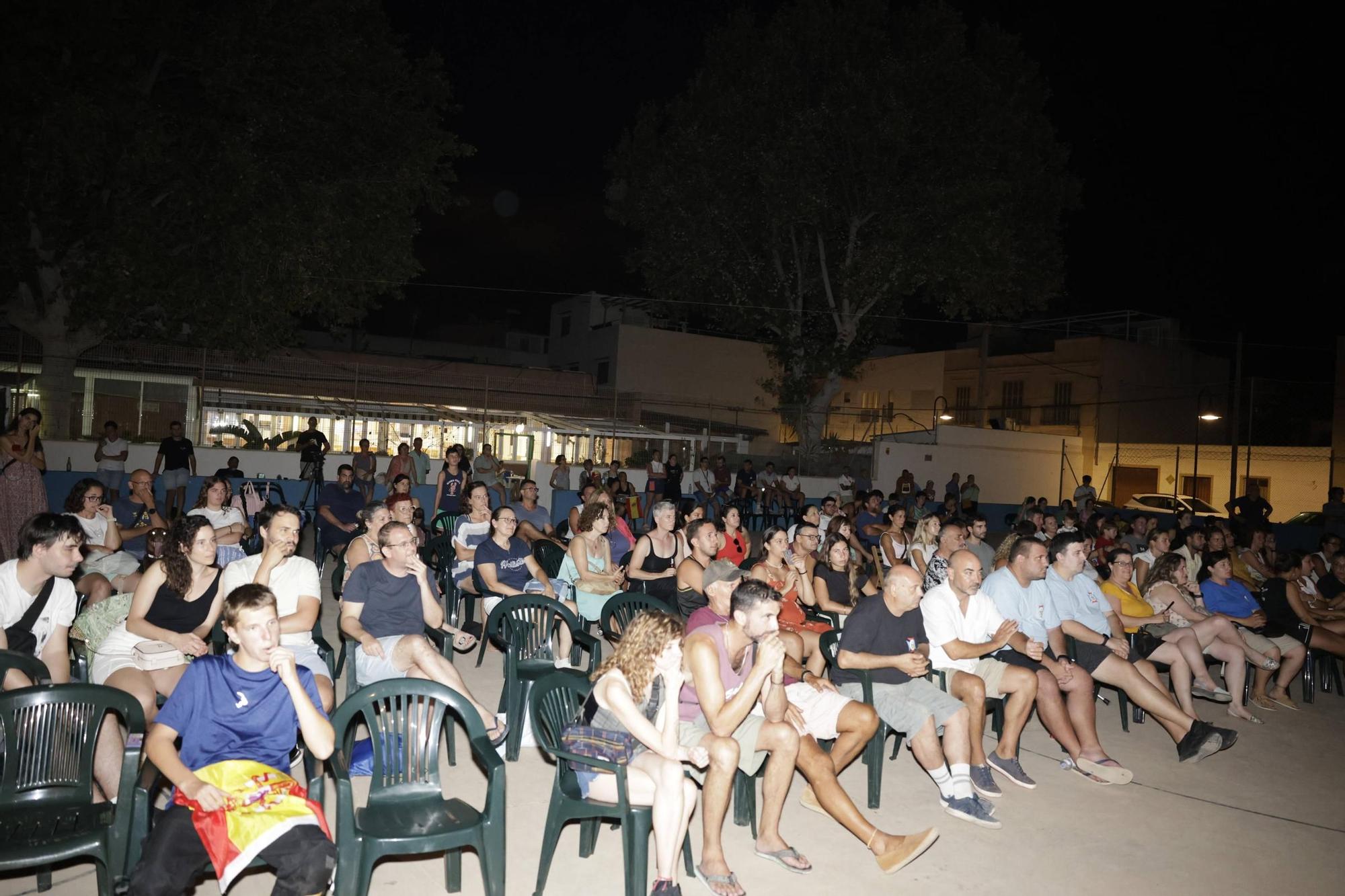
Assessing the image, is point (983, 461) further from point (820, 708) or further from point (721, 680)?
point (721, 680)

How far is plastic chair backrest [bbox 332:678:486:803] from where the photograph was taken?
3.32 m

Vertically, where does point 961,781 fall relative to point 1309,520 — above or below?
below

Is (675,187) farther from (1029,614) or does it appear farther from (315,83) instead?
(1029,614)

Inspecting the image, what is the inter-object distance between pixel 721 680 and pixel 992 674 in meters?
2.16

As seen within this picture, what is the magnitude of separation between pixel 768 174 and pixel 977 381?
16777mm

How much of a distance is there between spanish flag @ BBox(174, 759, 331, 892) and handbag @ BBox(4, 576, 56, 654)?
1.59 metres

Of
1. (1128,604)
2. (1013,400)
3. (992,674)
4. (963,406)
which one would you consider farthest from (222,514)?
(1013,400)

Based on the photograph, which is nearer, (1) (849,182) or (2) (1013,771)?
(2) (1013,771)

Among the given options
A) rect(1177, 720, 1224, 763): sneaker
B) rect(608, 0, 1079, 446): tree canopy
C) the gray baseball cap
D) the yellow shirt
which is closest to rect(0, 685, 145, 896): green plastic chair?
the gray baseball cap

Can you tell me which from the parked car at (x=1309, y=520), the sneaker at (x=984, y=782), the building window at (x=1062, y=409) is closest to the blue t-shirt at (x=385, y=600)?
the sneaker at (x=984, y=782)

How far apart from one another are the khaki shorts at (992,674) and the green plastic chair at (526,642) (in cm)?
223

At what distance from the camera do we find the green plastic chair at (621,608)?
18.7 feet

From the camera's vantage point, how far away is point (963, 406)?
3647 centimetres

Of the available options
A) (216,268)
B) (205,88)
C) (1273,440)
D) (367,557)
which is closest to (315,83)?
(205,88)
